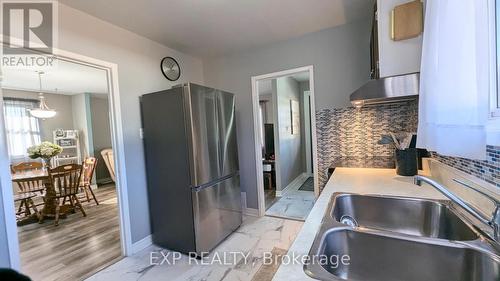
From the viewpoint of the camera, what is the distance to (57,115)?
5258 millimetres

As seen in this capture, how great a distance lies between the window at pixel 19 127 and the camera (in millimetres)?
4504

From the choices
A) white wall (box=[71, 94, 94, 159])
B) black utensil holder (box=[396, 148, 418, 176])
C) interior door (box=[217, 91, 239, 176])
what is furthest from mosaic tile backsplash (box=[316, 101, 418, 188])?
white wall (box=[71, 94, 94, 159])

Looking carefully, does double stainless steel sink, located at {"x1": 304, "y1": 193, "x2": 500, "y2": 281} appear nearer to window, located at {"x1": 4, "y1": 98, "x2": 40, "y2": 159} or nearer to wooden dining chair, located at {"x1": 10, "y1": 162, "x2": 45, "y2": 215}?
wooden dining chair, located at {"x1": 10, "y1": 162, "x2": 45, "y2": 215}

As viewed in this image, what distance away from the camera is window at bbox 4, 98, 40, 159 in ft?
14.8

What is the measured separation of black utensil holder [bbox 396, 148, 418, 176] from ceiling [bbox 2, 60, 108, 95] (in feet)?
12.3

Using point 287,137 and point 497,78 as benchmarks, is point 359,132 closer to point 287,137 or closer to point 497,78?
point 497,78

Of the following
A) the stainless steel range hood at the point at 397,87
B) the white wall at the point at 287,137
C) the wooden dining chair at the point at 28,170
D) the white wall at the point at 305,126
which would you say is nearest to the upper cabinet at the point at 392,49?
the stainless steel range hood at the point at 397,87

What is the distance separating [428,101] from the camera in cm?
97

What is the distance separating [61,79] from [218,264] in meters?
4.50

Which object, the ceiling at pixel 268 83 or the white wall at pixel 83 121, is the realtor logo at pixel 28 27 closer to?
the ceiling at pixel 268 83

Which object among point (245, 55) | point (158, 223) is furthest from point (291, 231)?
point (245, 55)

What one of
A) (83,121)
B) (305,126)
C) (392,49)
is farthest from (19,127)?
(392,49)

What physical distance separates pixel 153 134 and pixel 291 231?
1905 mm

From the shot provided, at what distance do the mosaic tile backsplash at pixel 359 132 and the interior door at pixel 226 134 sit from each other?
1023 millimetres
